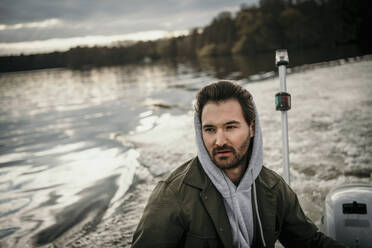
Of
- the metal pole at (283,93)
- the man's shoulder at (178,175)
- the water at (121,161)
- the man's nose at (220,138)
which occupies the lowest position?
the water at (121,161)

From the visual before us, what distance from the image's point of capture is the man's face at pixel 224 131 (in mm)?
1923

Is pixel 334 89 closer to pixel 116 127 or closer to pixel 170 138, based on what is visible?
pixel 170 138

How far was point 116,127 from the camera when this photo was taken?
10.2 meters

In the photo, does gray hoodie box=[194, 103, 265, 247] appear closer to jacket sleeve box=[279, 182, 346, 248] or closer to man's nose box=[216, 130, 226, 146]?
man's nose box=[216, 130, 226, 146]

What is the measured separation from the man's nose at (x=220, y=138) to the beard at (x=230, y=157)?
3 cm

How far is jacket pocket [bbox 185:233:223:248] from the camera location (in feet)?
5.82

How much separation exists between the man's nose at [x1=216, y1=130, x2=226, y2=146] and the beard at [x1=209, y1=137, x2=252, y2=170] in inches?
1.2

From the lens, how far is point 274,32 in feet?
235

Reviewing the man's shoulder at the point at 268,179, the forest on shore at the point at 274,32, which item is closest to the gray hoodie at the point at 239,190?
the man's shoulder at the point at 268,179

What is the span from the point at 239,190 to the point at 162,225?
0.59 meters

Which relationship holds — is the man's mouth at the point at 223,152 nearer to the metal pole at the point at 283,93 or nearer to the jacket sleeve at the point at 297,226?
the jacket sleeve at the point at 297,226

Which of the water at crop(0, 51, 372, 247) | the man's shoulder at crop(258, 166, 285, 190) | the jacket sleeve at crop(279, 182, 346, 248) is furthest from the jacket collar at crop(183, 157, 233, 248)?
the water at crop(0, 51, 372, 247)

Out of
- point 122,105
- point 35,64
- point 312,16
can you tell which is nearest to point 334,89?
point 122,105

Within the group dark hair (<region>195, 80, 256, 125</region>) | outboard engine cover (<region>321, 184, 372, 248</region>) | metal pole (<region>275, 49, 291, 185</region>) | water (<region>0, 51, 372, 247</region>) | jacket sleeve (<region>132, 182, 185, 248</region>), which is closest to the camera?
jacket sleeve (<region>132, 182, 185, 248</region>)
